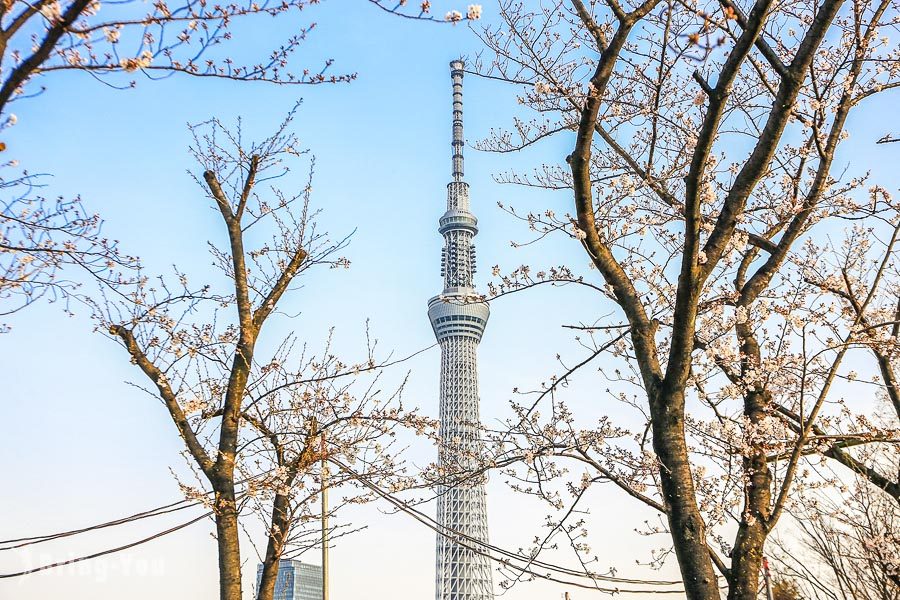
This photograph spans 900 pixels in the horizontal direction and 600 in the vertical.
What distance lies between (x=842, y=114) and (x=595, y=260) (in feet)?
6.33

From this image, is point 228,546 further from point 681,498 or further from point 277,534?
point 681,498

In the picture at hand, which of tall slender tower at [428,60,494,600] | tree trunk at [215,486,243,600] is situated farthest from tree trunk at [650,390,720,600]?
tall slender tower at [428,60,494,600]

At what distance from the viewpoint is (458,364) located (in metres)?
54.1

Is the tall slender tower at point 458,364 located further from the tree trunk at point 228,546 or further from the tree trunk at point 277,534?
the tree trunk at point 228,546

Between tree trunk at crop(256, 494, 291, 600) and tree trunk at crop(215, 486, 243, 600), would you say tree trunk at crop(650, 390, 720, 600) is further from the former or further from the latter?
tree trunk at crop(256, 494, 291, 600)

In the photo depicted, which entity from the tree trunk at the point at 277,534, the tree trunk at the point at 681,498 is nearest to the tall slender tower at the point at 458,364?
the tree trunk at the point at 277,534

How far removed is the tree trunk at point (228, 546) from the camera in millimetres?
4125

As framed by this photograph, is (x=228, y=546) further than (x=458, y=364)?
No

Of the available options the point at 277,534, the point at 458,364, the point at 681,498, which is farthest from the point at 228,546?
the point at 458,364

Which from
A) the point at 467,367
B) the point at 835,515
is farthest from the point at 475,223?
the point at 835,515

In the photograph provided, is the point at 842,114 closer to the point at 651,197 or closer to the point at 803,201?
the point at 803,201

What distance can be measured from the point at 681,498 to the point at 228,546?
262 cm

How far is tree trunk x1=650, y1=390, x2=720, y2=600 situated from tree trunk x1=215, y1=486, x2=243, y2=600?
252 centimetres

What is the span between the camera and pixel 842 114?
4164 millimetres
